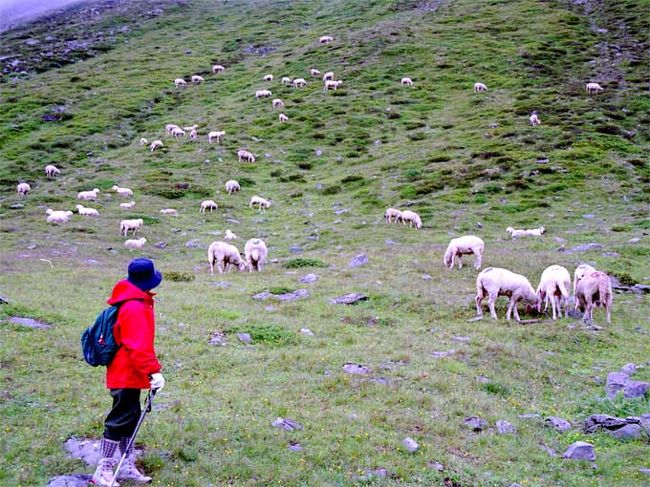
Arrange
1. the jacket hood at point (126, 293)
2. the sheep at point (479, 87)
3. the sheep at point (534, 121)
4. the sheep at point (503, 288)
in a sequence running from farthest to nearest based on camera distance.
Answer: the sheep at point (479, 87), the sheep at point (534, 121), the sheep at point (503, 288), the jacket hood at point (126, 293)

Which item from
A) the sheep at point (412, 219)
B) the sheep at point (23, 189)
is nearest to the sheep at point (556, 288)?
the sheep at point (412, 219)

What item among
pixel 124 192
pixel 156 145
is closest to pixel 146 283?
pixel 124 192

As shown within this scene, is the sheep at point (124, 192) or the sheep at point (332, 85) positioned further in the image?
the sheep at point (332, 85)

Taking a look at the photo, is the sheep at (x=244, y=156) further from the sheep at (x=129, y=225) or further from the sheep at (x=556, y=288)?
the sheep at (x=556, y=288)

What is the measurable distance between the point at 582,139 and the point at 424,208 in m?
17.0

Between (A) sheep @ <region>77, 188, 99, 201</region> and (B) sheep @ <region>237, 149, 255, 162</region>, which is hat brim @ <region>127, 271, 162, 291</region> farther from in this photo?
(B) sheep @ <region>237, 149, 255, 162</region>

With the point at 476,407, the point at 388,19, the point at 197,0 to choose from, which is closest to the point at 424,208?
the point at 476,407

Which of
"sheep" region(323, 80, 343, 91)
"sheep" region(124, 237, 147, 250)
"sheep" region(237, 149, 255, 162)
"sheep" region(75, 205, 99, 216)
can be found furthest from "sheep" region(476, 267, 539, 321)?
"sheep" region(323, 80, 343, 91)

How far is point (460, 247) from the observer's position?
893 inches

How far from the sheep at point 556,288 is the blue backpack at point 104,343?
1319 cm

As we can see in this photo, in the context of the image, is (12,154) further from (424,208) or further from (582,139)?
(582,139)

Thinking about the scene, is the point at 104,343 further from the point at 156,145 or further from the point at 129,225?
the point at 156,145

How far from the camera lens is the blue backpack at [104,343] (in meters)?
7.02

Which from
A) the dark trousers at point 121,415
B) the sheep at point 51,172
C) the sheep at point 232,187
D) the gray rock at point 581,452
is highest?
the dark trousers at point 121,415
